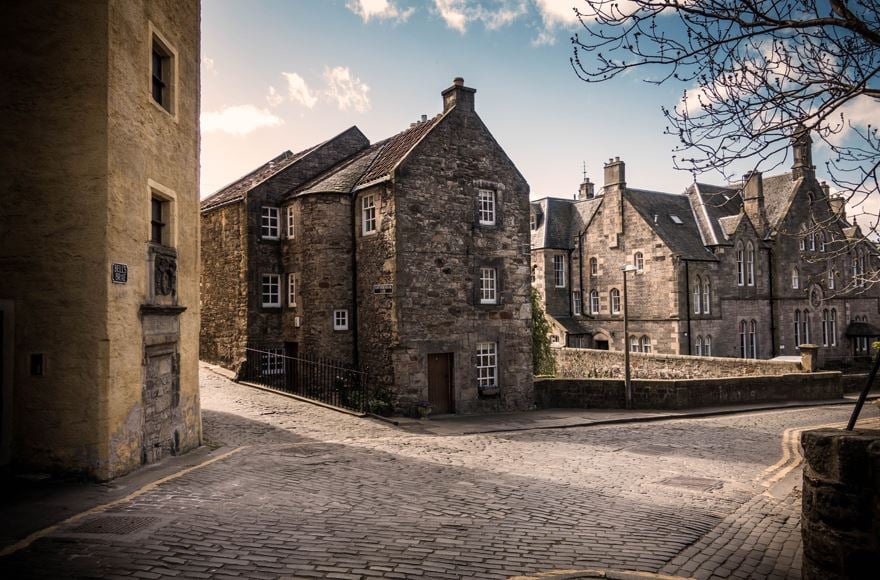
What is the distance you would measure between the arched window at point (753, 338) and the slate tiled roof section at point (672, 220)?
5.95 metres

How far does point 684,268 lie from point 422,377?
78.0ft

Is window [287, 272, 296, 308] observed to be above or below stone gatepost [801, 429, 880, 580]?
above

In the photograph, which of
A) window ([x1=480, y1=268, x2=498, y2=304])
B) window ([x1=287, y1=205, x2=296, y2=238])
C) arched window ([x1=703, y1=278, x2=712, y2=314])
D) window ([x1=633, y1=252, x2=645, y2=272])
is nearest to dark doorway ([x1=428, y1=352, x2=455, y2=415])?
window ([x1=480, y1=268, x2=498, y2=304])

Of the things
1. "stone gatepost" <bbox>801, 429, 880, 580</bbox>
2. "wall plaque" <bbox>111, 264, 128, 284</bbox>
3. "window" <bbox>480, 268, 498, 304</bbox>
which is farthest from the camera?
"window" <bbox>480, 268, 498, 304</bbox>

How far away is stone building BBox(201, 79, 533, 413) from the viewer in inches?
740

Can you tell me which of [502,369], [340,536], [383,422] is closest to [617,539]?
[340,536]

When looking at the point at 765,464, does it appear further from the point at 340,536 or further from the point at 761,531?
the point at 340,536

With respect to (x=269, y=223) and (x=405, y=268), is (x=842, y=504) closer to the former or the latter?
(x=405, y=268)

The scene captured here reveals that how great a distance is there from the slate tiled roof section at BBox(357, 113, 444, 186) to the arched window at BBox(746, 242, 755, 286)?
27.5m

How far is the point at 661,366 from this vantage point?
30016 millimetres

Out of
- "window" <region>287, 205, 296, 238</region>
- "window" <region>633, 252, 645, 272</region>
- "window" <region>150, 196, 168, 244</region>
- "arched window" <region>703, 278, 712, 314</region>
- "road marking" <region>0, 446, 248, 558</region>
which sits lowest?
"road marking" <region>0, 446, 248, 558</region>

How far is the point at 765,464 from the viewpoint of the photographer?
11.8 m

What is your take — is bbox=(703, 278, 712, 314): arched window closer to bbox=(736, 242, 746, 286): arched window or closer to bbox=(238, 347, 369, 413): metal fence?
bbox=(736, 242, 746, 286): arched window

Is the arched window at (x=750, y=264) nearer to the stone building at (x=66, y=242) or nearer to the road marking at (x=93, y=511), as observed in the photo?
the road marking at (x=93, y=511)
